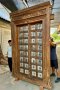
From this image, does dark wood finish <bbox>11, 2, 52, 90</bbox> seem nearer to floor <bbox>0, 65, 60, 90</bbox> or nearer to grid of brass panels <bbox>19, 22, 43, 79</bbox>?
grid of brass panels <bbox>19, 22, 43, 79</bbox>

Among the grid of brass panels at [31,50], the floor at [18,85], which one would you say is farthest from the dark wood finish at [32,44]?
the floor at [18,85]

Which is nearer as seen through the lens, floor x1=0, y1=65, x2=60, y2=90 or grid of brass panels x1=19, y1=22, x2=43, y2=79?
floor x1=0, y1=65, x2=60, y2=90

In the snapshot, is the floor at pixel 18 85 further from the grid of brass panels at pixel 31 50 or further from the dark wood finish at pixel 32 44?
the grid of brass panels at pixel 31 50

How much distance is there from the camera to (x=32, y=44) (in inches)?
183

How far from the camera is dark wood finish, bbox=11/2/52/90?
4.17 metres

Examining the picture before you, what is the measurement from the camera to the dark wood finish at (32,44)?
4.17 metres

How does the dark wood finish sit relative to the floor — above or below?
above

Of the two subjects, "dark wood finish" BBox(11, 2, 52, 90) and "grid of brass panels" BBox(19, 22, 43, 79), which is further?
"grid of brass panels" BBox(19, 22, 43, 79)

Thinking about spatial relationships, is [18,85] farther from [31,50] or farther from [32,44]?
[32,44]

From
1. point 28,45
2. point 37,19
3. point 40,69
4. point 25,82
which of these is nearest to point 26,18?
point 37,19

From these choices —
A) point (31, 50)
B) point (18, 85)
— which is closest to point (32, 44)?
point (31, 50)

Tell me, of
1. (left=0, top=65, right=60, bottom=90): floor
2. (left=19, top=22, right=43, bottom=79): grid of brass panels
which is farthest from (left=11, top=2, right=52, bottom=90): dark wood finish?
(left=0, top=65, right=60, bottom=90): floor

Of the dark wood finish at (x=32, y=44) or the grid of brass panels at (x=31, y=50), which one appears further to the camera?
the grid of brass panels at (x=31, y=50)

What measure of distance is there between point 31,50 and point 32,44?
0.60 feet
